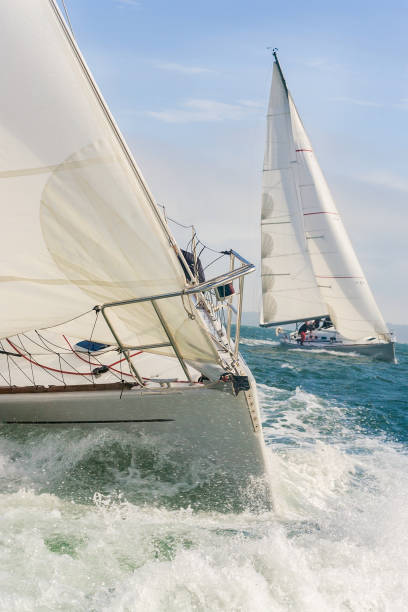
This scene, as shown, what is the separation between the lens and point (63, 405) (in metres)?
5.70

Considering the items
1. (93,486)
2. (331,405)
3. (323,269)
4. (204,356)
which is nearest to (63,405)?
(93,486)

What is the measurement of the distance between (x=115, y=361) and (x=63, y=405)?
175cm

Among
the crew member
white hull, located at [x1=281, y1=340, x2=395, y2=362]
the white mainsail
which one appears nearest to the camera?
the white mainsail

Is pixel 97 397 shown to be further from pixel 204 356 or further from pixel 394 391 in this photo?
pixel 394 391

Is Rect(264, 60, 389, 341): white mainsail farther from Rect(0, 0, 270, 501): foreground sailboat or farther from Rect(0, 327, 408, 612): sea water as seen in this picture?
Rect(0, 0, 270, 501): foreground sailboat

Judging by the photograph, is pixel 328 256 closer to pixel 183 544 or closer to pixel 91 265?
pixel 91 265

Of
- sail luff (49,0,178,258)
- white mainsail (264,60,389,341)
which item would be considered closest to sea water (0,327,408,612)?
sail luff (49,0,178,258)

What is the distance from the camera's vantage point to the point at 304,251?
25234 millimetres

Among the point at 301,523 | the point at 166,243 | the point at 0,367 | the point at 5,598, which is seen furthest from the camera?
the point at 0,367

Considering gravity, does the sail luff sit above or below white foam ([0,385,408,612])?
above

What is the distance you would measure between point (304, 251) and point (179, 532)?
21831 millimetres

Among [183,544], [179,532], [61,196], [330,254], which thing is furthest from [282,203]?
[183,544]

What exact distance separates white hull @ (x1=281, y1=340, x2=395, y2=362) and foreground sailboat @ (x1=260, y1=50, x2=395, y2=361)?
0.18 ft

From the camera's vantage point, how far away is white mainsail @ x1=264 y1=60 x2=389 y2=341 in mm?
26641
